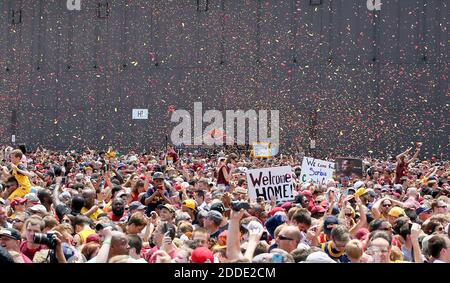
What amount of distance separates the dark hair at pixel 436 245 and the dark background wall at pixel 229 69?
28.2 m

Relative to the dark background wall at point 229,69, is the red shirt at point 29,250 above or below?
below

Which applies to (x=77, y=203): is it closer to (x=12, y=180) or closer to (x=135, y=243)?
(x=12, y=180)

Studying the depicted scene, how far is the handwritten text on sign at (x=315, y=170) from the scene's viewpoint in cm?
1484

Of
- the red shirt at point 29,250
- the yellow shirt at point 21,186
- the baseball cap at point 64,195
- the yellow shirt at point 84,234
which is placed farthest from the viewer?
the yellow shirt at point 21,186

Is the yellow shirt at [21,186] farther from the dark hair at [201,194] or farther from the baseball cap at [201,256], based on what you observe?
the baseball cap at [201,256]

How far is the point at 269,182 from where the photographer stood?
1078 centimetres

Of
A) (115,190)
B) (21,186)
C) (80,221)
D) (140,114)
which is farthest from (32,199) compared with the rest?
(140,114)

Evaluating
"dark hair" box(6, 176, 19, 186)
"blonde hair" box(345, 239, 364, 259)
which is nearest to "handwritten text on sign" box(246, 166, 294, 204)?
"dark hair" box(6, 176, 19, 186)

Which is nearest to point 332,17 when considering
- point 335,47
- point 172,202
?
point 335,47

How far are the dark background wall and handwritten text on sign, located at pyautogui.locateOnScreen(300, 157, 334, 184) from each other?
63.2 ft

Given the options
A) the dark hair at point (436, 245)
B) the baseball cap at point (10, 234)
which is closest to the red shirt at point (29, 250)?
the baseball cap at point (10, 234)

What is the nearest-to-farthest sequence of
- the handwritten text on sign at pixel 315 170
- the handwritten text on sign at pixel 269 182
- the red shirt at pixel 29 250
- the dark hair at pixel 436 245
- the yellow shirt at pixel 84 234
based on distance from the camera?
the dark hair at pixel 436 245 → the red shirt at pixel 29 250 → the yellow shirt at pixel 84 234 → the handwritten text on sign at pixel 269 182 → the handwritten text on sign at pixel 315 170

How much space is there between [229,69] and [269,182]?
25.0 metres
